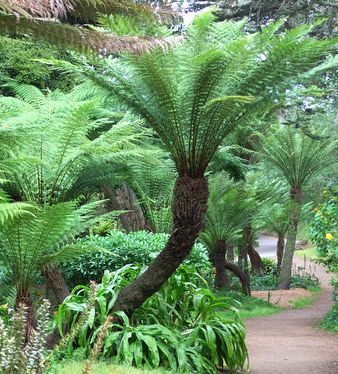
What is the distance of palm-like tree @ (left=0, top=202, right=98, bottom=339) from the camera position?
4176 millimetres

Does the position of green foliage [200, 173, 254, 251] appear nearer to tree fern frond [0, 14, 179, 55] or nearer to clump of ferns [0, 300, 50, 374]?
tree fern frond [0, 14, 179, 55]

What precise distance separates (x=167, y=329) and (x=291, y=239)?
9.57m

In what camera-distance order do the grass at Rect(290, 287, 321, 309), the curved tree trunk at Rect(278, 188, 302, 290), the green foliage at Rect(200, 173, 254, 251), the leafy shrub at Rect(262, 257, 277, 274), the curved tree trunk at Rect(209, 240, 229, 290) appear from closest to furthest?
1. the green foliage at Rect(200, 173, 254, 251)
2. the curved tree trunk at Rect(209, 240, 229, 290)
3. the grass at Rect(290, 287, 321, 309)
4. the curved tree trunk at Rect(278, 188, 302, 290)
5. the leafy shrub at Rect(262, 257, 277, 274)

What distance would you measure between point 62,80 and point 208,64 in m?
7.05

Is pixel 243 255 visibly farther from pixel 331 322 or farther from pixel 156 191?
pixel 331 322

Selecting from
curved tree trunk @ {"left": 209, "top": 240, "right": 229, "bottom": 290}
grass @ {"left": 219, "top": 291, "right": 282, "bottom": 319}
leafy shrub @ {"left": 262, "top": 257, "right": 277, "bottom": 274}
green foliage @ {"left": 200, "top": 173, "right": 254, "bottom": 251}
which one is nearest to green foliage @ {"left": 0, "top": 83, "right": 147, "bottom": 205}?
green foliage @ {"left": 200, "top": 173, "right": 254, "bottom": 251}

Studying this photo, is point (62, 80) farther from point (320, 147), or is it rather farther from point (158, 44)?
point (158, 44)

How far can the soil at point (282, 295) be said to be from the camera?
40.1 ft

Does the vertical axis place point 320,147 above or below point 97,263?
above

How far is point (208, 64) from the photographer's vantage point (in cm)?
407

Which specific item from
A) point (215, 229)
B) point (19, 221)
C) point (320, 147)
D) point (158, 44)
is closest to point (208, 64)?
point (158, 44)

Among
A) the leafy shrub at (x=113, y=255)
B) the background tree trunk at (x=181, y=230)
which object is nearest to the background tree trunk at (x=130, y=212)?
the leafy shrub at (x=113, y=255)

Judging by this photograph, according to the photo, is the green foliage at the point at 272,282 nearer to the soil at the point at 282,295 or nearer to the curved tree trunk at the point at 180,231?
the soil at the point at 282,295

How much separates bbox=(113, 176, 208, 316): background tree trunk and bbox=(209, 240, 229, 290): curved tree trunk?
7401 millimetres
